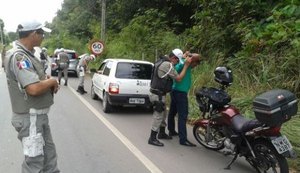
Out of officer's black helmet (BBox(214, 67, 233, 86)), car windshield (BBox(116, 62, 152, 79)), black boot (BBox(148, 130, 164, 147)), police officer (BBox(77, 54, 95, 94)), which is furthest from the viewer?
police officer (BBox(77, 54, 95, 94))

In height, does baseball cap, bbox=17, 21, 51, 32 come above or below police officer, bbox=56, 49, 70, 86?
above

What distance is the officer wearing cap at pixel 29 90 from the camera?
3770 millimetres

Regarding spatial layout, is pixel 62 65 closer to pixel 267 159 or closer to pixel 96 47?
pixel 96 47

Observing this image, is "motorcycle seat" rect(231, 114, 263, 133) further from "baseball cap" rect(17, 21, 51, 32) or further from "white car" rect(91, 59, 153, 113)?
"white car" rect(91, 59, 153, 113)

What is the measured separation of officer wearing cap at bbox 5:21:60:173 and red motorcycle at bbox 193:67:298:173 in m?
2.79

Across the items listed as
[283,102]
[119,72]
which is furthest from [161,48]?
[283,102]

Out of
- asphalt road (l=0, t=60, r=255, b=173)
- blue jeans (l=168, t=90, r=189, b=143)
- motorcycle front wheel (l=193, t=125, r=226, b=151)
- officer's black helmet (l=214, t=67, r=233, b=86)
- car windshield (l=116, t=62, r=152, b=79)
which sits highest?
officer's black helmet (l=214, t=67, r=233, b=86)

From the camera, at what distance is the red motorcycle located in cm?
509

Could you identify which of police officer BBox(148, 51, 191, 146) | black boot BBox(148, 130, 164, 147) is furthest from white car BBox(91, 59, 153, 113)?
black boot BBox(148, 130, 164, 147)

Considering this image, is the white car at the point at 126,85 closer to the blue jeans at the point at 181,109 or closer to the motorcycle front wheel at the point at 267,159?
the blue jeans at the point at 181,109

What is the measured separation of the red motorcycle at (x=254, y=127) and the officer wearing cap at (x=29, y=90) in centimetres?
279

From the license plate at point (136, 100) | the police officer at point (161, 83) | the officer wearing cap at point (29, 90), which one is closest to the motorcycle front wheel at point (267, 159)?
the police officer at point (161, 83)

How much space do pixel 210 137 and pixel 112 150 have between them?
1754mm

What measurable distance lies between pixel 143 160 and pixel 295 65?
16.4 ft
